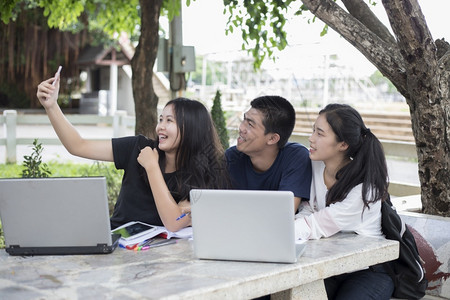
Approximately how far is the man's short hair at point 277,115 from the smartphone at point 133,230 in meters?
0.85

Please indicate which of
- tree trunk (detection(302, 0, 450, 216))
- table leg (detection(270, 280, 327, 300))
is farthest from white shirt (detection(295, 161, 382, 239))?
tree trunk (detection(302, 0, 450, 216))

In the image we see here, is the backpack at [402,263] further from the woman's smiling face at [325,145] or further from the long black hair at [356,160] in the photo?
the woman's smiling face at [325,145]

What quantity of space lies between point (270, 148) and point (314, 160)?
13.0 inches

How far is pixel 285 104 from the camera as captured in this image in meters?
3.56

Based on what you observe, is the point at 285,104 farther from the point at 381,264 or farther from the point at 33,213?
the point at 33,213

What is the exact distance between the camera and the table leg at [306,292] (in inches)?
102

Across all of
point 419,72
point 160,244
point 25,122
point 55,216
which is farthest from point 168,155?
point 25,122

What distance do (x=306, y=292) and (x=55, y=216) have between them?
3.30ft

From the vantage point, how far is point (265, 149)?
3471mm

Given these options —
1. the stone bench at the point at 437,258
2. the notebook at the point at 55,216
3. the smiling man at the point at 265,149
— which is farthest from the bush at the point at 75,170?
the notebook at the point at 55,216

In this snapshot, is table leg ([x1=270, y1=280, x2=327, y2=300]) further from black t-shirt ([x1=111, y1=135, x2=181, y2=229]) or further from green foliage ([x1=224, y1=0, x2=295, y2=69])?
green foliage ([x1=224, y1=0, x2=295, y2=69])

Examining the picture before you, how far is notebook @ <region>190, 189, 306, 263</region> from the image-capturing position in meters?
2.36

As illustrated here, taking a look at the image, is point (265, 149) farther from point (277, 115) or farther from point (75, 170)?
point (75, 170)

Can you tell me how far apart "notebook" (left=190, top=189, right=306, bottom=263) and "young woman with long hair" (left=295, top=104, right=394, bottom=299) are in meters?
0.48
